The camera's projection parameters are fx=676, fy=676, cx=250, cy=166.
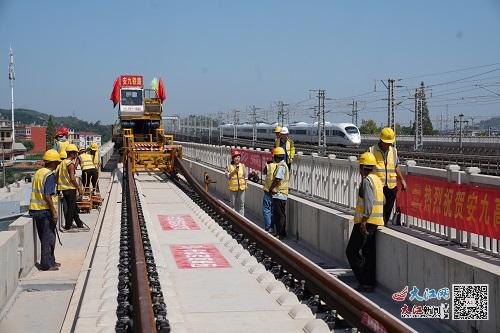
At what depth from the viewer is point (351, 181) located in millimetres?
12570

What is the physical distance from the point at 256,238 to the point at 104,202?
982 centimetres

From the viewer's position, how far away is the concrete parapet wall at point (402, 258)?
6.61m

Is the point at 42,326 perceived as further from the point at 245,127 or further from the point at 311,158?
the point at 245,127

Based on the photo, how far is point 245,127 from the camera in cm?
9012

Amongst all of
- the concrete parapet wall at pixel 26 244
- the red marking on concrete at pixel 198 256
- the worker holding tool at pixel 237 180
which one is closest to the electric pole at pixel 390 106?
the worker holding tool at pixel 237 180

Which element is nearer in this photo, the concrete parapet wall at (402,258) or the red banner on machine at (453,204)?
the concrete parapet wall at (402,258)

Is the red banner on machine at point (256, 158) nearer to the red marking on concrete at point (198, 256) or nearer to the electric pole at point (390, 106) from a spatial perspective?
the red marking on concrete at point (198, 256)

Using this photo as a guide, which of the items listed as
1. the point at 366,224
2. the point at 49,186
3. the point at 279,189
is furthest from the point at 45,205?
the point at 366,224

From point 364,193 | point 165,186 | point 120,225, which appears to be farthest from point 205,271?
point 165,186

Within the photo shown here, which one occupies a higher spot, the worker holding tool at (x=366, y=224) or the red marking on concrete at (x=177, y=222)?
the worker holding tool at (x=366, y=224)

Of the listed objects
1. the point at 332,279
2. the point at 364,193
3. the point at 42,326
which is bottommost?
the point at 42,326

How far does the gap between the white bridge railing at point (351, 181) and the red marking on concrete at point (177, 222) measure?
2.75 metres

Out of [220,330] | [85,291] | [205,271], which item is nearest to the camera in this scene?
[220,330]

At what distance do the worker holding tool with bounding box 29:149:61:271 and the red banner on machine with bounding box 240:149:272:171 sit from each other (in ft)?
30.4
